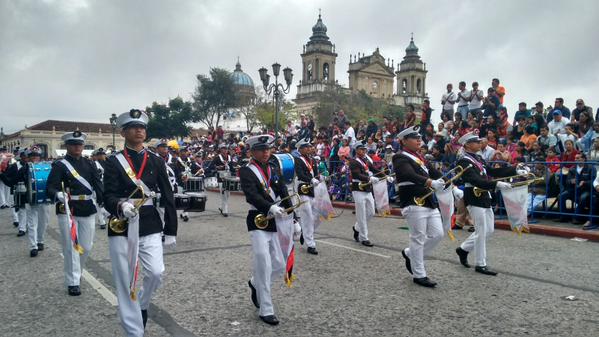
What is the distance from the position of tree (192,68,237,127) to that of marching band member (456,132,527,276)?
5881cm

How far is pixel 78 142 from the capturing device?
23.8 feet

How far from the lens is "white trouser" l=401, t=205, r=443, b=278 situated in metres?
6.91

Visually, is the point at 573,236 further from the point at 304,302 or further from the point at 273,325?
the point at 273,325

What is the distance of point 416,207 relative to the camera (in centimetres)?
704

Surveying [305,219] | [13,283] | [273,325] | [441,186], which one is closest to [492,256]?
[441,186]

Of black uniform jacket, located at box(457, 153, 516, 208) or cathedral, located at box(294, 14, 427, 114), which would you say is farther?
cathedral, located at box(294, 14, 427, 114)

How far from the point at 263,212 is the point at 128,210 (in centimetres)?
167

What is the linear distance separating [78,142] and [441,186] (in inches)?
212

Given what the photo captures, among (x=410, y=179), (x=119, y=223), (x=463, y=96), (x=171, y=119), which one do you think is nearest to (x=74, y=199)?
(x=119, y=223)

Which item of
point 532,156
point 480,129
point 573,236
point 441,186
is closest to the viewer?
point 441,186

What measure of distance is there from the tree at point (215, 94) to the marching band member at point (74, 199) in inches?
2289

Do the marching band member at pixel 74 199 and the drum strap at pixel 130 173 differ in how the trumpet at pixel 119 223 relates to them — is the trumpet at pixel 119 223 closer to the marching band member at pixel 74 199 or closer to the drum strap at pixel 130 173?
the drum strap at pixel 130 173

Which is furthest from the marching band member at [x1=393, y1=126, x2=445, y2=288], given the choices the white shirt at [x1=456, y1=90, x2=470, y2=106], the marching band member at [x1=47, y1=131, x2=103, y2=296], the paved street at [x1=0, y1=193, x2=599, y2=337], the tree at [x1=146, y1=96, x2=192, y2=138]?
the tree at [x1=146, y1=96, x2=192, y2=138]

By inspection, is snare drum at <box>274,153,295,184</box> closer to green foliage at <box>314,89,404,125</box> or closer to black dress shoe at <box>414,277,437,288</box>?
black dress shoe at <box>414,277,437,288</box>
